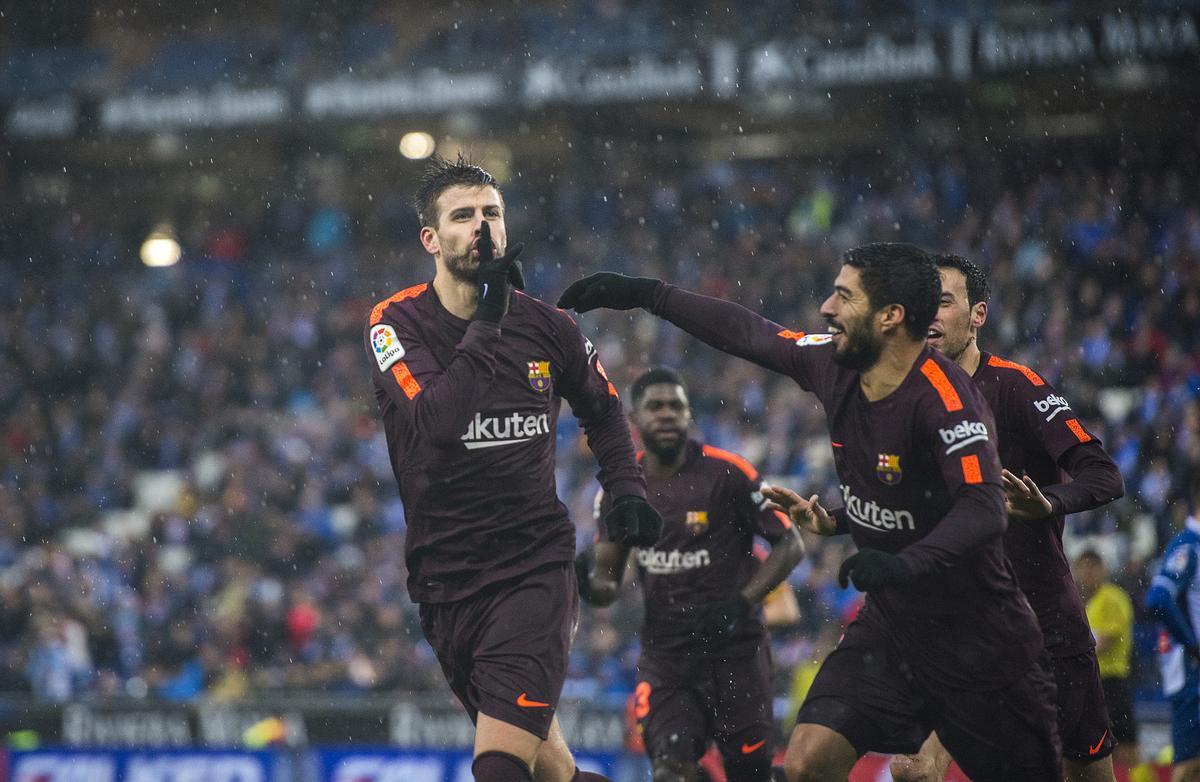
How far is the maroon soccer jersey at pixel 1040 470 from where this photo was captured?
5.58 m

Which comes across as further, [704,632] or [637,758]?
[637,758]

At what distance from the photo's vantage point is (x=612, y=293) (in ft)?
17.3

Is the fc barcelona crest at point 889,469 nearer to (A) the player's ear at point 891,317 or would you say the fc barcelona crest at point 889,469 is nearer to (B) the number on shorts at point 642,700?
(A) the player's ear at point 891,317

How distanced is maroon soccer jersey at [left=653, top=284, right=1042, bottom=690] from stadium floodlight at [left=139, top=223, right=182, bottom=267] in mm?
19973

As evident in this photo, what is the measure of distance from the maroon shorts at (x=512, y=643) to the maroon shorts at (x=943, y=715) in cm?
94

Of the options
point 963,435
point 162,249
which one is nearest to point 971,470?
point 963,435

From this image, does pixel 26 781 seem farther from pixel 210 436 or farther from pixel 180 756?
pixel 210 436

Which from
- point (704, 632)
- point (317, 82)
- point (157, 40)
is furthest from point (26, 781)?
point (157, 40)

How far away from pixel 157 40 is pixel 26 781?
17.3 metres

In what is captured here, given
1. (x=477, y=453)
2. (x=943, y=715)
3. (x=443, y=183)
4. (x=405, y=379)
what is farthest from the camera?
(x=443, y=183)

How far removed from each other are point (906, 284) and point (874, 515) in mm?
812

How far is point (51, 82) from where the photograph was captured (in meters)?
23.5

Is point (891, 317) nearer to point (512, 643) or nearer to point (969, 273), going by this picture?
point (969, 273)

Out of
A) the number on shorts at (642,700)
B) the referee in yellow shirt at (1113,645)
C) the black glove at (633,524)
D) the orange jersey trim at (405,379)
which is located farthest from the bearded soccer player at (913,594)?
the referee in yellow shirt at (1113,645)
